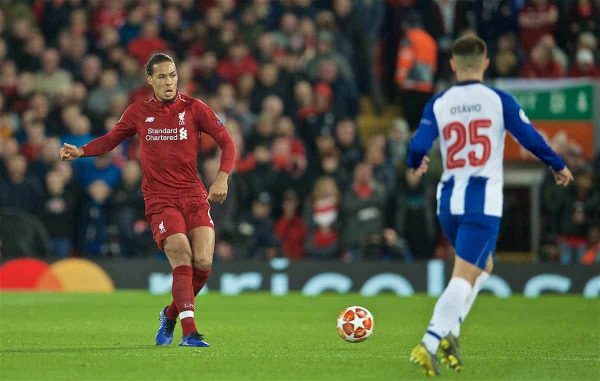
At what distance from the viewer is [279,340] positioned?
10859mm

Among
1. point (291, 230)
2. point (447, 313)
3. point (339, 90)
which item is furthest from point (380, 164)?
point (447, 313)

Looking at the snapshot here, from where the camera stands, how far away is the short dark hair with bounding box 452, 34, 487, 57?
824cm

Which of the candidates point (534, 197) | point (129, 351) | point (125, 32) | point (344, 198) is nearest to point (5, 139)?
point (125, 32)

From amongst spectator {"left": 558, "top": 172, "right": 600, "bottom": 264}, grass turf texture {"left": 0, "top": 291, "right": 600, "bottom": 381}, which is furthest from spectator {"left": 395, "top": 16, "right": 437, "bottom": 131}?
grass turf texture {"left": 0, "top": 291, "right": 600, "bottom": 381}

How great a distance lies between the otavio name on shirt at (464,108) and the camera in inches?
327

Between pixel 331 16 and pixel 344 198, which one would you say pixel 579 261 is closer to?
pixel 344 198

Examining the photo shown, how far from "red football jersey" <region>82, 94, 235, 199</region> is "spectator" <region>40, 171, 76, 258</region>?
7.88m

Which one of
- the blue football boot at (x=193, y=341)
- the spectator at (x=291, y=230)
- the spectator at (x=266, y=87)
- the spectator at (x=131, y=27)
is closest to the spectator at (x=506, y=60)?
the spectator at (x=266, y=87)

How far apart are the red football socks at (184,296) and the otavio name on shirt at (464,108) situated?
257 centimetres

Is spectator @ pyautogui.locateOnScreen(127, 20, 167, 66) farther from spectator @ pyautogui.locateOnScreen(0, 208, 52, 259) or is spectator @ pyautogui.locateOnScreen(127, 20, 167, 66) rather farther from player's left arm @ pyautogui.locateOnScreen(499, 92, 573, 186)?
player's left arm @ pyautogui.locateOnScreen(499, 92, 573, 186)

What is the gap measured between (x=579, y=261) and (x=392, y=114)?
12.3 ft

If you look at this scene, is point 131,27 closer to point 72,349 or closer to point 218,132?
point 218,132

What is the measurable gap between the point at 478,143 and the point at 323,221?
953cm

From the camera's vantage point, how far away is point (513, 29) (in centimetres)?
2002
